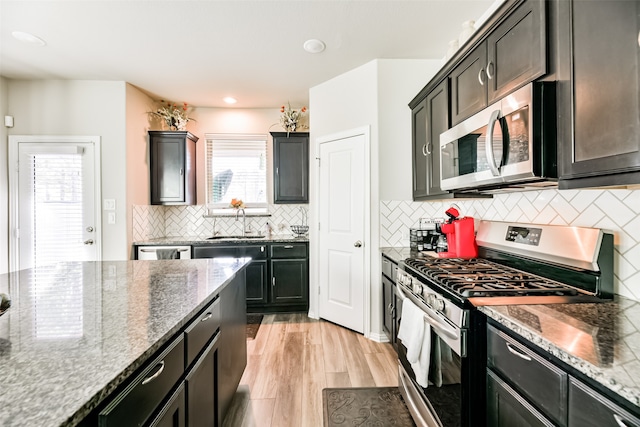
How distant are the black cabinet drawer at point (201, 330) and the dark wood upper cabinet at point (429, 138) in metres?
1.79

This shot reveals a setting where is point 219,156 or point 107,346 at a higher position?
point 219,156

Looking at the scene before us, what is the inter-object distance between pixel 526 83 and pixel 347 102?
207 centimetres

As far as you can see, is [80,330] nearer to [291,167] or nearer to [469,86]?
[469,86]

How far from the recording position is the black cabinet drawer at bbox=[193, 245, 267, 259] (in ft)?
11.7

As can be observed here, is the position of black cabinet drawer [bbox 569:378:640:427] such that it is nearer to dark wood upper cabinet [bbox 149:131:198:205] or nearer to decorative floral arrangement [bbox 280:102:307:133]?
decorative floral arrangement [bbox 280:102:307:133]

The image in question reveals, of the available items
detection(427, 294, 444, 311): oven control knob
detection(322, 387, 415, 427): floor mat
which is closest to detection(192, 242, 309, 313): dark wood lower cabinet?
detection(322, 387, 415, 427): floor mat

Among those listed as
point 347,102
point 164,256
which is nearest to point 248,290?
point 164,256

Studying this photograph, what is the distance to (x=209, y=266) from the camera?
1921mm

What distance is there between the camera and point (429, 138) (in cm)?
238

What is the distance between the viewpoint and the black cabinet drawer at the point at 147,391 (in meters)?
0.67

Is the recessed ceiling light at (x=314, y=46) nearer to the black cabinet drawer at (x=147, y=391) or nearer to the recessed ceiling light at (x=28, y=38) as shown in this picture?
the recessed ceiling light at (x=28, y=38)

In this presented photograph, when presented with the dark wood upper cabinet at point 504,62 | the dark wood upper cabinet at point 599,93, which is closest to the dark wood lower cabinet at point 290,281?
the dark wood upper cabinet at point 504,62

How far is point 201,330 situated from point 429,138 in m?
2.15

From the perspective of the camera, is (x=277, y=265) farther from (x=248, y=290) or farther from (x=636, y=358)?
(x=636, y=358)
